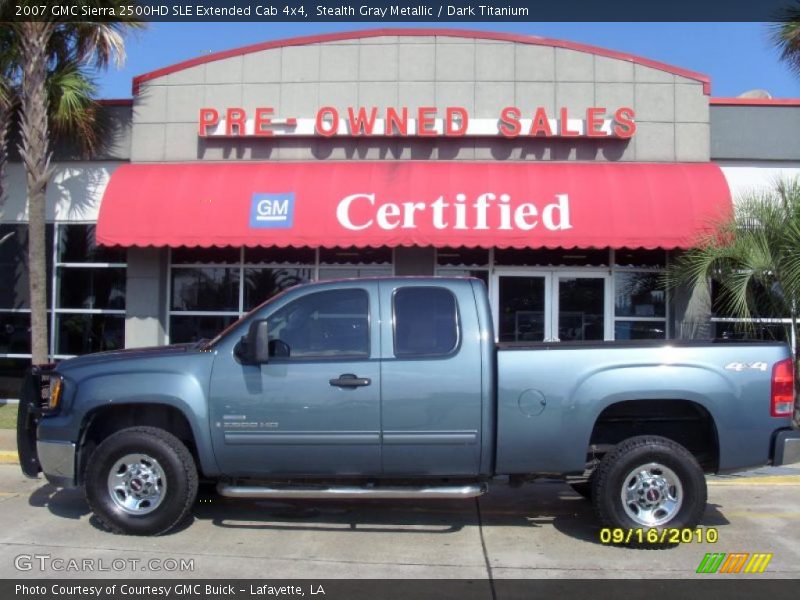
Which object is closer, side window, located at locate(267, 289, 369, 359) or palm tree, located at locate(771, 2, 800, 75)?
side window, located at locate(267, 289, 369, 359)

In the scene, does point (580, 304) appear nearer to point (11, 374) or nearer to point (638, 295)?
point (638, 295)

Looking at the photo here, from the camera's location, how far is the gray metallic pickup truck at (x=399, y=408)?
18.6 feet

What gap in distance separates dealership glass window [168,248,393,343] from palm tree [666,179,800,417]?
5247mm

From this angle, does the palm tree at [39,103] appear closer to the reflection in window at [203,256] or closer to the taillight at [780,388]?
the reflection in window at [203,256]

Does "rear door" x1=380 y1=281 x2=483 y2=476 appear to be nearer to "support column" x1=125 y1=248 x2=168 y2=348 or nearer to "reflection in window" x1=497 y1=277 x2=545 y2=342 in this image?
"reflection in window" x1=497 y1=277 x2=545 y2=342

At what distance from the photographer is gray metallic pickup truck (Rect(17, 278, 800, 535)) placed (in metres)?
5.66

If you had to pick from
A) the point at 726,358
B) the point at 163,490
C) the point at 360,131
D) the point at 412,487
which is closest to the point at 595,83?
the point at 360,131

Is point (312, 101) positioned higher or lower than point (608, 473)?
higher

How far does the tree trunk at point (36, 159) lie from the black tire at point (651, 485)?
916 cm

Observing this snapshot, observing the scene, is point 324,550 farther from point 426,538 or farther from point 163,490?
point 163,490

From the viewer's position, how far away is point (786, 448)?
5629mm

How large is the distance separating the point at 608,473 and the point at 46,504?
5147 mm

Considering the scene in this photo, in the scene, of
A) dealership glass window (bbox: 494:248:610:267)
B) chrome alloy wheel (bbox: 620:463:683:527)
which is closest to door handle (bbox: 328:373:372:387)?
chrome alloy wheel (bbox: 620:463:683:527)

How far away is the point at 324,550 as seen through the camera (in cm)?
570
